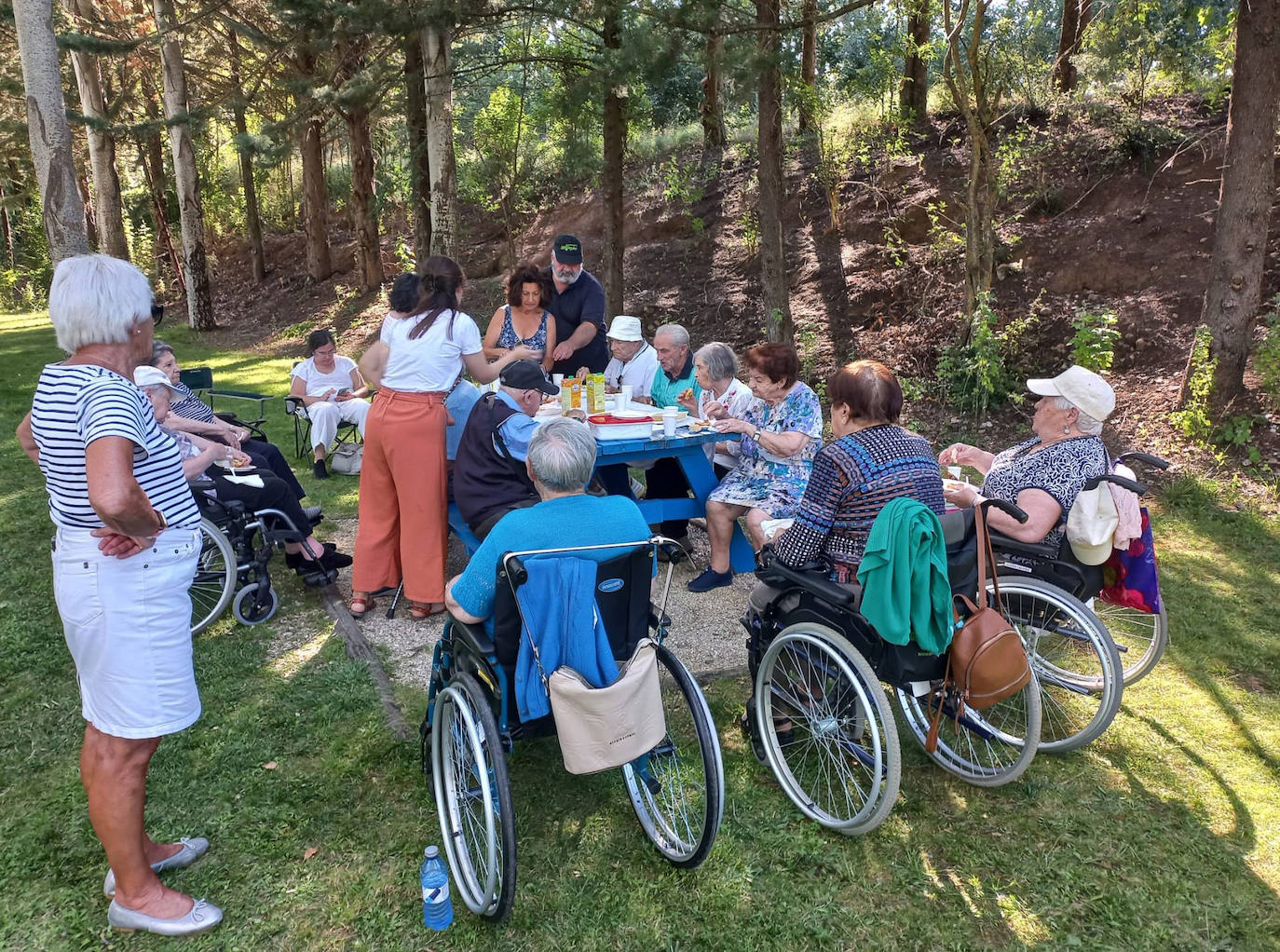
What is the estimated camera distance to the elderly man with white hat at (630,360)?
16.5ft

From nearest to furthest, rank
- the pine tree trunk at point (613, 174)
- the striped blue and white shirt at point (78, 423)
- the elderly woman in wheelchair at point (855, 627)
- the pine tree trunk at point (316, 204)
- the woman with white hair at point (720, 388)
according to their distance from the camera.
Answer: the striped blue and white shirt at point (78, 423) → the elderly woman in wheelchair at point (855, 627) → the woman with white hair at point (720, 388) → the pine tree trunk at point (613, 174) → the pine tree trunk at point (316, 204)

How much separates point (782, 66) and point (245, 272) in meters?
18.4

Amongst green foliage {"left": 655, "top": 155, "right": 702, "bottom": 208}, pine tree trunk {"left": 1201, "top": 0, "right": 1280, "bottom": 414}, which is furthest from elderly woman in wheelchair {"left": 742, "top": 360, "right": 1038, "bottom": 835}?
green foliage {"left": 655, "top": 155, "right": 702, "bottom": 208}

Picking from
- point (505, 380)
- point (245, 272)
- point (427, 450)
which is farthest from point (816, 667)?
point (245, 272)

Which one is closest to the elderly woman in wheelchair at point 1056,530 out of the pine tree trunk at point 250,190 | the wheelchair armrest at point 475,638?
the wheelchair armrest at point 475,638

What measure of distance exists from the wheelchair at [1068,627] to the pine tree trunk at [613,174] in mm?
5049

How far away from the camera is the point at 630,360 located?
5.16 m

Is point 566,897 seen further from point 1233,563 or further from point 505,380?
point 1233,563

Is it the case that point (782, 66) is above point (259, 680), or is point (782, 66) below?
above

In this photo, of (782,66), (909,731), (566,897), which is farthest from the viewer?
(782,66)

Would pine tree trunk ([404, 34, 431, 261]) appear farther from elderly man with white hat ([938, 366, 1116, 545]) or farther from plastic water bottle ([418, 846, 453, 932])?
plastic water bottle ([418, 846, 453, 932])

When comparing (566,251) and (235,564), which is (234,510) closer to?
(235,564)

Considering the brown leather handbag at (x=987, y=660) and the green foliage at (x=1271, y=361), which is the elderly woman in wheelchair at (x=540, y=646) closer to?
the brown leather handbag at (x=987, y=660)

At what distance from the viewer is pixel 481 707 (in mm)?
2166
